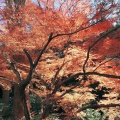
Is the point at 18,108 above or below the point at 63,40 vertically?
below

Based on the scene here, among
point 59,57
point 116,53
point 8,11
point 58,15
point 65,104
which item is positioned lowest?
point 65,104

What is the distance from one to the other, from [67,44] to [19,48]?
123 cm

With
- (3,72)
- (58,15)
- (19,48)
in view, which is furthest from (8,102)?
(58,15)

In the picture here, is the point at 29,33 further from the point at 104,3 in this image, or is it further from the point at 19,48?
the point at 104,3

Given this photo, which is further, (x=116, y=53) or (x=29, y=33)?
(x=29, y=33)

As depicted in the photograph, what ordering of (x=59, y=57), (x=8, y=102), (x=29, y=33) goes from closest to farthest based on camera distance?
(x=29, y=33), (x=59, y=57), (x=8, y=102)

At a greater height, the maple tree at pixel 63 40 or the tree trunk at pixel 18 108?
the maple tree at pixel 63 40

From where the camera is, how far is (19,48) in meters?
6.12

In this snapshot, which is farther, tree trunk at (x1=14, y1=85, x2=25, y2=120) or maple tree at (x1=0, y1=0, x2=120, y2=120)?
tree trunk at (x1=14, y1=85, x2=25, y2=120)

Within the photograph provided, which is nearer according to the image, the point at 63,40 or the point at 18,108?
the point at 63,40

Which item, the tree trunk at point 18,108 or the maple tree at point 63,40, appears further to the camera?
the tree trunk at point 18,108

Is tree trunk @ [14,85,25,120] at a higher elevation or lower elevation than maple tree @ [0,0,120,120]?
lower

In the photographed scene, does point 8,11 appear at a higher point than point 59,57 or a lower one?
higher

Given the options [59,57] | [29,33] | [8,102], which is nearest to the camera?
[29,33]
